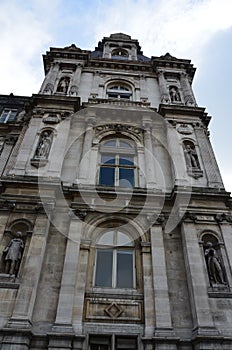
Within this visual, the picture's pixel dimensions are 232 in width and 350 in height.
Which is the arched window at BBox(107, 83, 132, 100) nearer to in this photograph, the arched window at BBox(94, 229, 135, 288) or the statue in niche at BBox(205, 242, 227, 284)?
the arched window at BBox(94, 229, 135, 288)

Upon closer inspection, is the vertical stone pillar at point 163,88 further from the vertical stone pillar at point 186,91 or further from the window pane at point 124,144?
the window pane at point 124,144

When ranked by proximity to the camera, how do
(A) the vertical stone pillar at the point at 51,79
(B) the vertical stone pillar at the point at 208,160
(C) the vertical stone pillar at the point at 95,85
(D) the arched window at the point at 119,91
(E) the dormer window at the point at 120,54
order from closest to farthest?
1. (B) the vertical stone pillar at the point at 208,160
2. (A) the vertical stone pillar at the point at 51,79
3. (C) the vertical stone pillar at the point at 95,85
4. (D) the arched window at the point at 119,91
5. (E) the dormer window at the point at 120,54

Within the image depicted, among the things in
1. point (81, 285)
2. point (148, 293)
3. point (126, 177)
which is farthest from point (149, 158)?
point (81, 285)

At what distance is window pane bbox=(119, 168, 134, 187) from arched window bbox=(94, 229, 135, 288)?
2767 millimetres

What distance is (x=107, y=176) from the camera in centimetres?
1465

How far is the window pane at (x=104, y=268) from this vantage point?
1066 centimetres

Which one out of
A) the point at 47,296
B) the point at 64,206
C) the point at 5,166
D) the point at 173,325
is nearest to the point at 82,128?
the point at 5,166

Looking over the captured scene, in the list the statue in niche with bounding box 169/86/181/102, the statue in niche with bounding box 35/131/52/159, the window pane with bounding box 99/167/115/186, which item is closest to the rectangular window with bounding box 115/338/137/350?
the window pane with bounding box 99/167/115/186

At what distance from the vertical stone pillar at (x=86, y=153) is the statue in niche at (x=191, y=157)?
4914 millimetres

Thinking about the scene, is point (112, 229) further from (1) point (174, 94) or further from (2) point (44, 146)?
(1) point (174, 94)

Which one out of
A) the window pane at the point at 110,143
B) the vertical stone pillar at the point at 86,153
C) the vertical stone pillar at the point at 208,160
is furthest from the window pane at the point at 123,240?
the window pane at the point at 110,143

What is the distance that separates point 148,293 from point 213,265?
267 centimetres

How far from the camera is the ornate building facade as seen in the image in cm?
933

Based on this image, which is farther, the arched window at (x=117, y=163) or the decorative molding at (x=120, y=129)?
the decorative molding at (x=120, y=129)
